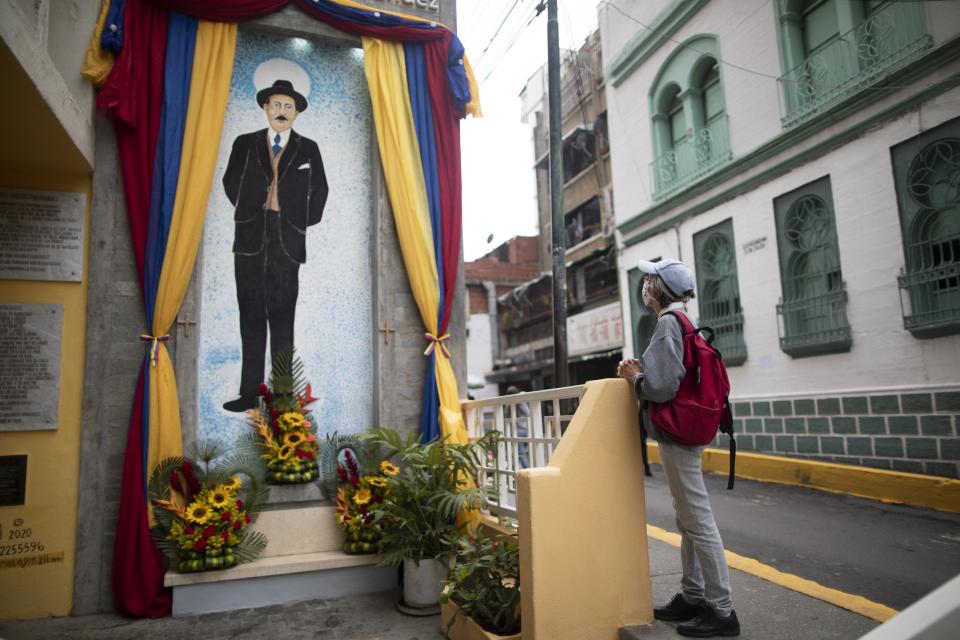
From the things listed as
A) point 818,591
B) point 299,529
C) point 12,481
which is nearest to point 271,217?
point 299,529

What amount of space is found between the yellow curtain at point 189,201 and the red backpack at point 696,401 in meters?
3.89

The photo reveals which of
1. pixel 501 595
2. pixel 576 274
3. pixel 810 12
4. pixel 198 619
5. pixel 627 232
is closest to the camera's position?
pixel 501 595

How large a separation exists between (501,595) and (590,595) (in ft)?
1.94

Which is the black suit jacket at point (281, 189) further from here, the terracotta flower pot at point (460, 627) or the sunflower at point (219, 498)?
the terracotta flower pot at point (460, 627)

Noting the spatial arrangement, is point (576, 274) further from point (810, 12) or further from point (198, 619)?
point (198, 619)

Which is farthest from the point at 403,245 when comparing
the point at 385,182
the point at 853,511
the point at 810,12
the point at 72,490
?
the point at 810,12

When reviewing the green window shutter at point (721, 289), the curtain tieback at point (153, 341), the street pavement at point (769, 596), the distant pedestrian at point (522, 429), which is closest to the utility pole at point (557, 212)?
the distant pedestrian at point (522, 429)

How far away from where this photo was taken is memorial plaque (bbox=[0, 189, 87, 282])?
501cm

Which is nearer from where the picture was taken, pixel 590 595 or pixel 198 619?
pixel 590 595

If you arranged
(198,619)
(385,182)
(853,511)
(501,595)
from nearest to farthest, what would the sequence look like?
1. (501,595)
2. (198,619)
3. (385,182)
4. (853,511)

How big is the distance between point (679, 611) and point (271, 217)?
4.77 metres

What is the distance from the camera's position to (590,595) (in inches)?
126

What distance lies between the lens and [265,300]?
19.3 ft

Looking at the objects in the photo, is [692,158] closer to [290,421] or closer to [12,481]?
[290,421]
